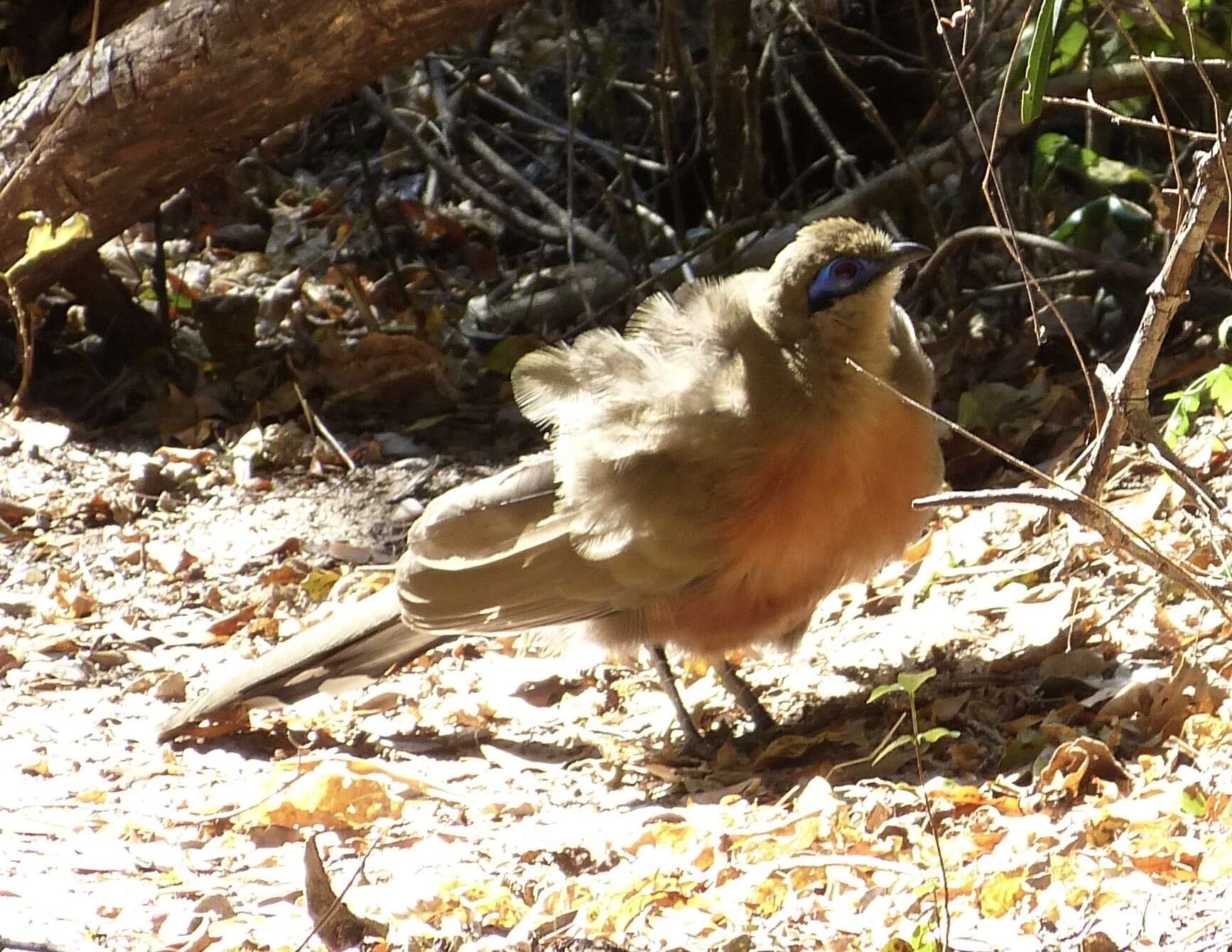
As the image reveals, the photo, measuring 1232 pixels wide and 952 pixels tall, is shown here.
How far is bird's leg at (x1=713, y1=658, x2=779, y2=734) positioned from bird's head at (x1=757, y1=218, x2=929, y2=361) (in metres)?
1.01

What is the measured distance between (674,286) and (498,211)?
1.27 meters

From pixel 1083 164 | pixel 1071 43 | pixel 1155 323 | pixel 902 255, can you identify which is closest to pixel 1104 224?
pixel 1083 164

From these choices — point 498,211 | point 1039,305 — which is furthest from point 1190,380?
point 498,211

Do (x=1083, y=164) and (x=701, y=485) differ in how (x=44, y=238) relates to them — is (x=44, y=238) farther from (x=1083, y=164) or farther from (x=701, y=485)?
(x=1083, y=164)

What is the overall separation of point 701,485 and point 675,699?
29.6 inches

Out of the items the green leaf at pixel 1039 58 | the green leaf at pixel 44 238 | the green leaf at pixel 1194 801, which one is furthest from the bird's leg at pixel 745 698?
the green leaf at pixel 44 238

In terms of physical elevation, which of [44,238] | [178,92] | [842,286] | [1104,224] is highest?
[178,92]

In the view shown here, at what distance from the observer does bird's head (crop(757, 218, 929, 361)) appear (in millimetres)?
3957

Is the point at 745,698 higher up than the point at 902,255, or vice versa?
the point at 902,255

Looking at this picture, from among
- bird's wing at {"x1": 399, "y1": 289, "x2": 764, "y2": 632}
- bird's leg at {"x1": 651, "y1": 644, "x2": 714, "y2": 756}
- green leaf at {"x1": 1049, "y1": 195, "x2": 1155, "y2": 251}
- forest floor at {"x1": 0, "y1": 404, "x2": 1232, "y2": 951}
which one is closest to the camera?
forest floor at {"x1": 0, "y1": 404, "x2": 1232, "y2": 951}

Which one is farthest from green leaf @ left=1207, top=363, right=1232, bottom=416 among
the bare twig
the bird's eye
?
the bird's eye

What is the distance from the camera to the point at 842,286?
13.0 feet

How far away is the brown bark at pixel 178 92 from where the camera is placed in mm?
5371

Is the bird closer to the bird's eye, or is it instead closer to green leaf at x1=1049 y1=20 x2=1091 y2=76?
the bird's eye
